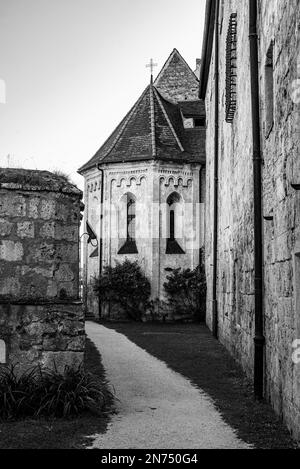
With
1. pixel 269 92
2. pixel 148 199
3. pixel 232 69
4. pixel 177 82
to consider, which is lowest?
pixel 269 92

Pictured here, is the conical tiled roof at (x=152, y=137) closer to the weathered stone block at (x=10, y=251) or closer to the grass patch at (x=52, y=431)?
the weathered stone block at (x=10, y=251)

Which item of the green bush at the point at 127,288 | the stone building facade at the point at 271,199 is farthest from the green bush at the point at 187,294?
the stone building facade at the point at 271,199

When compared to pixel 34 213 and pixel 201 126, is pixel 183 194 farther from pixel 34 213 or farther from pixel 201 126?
pixel 34 213

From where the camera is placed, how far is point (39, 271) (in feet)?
26.5

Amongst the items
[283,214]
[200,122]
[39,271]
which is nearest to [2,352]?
[39,271]

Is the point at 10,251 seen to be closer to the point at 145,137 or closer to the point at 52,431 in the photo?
the point at 52,431

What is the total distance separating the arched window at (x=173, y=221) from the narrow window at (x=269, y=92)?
56.3ft

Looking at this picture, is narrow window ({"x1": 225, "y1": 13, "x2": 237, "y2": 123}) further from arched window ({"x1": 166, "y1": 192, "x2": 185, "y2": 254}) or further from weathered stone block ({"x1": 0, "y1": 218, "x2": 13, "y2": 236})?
arched window ({"x1": 166, "y1": 192, "x2": 185, "y2": 254})

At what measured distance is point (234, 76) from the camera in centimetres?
1324

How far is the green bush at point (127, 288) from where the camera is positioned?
972 inches

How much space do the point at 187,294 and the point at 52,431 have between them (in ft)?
61.2

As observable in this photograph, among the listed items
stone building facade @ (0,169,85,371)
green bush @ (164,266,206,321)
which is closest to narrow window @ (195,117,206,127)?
green bush @ (164,266,206,321)

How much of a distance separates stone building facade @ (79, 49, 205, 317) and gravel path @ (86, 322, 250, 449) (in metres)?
13.3

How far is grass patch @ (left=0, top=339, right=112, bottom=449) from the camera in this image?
588 cm
